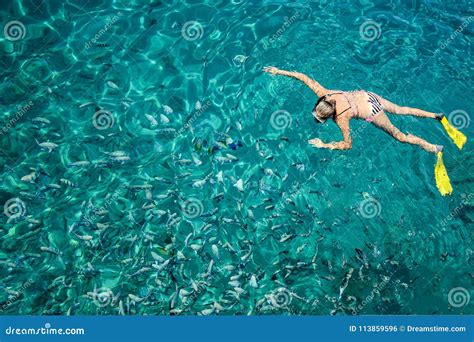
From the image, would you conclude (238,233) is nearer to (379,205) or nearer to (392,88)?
(379,205)

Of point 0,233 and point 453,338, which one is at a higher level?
point 0,233

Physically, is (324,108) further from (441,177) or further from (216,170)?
(441,177)

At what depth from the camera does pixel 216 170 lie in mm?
10688

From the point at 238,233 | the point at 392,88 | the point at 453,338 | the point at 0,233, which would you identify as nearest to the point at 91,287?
the point at 0,233

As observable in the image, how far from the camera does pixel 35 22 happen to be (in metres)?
11.6

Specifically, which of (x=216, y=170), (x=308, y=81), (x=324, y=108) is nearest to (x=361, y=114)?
(x=324, y=108)

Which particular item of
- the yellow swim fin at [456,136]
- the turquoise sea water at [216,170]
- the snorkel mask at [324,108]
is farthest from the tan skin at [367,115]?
the turquoise sea water at [216,170]

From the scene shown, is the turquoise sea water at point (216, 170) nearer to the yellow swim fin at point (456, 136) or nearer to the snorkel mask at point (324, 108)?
the yellow swim fin at point (456, 136)

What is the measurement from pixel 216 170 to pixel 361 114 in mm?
2540

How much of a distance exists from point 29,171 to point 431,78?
751 cm

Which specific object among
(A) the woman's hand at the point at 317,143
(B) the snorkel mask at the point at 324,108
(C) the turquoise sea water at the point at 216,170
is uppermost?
(B) the snorkel mask at the point at 324,108

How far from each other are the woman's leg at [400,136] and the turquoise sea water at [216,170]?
2.99ft

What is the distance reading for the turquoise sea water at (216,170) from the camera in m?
9.99

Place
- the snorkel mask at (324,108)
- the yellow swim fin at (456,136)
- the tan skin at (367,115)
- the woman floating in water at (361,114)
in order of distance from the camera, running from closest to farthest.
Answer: the snorkel mask at (324,108) < the woman floating in water at (361,114) < the tan skin at (367,115) < the yellow swim fin at (456,136)
